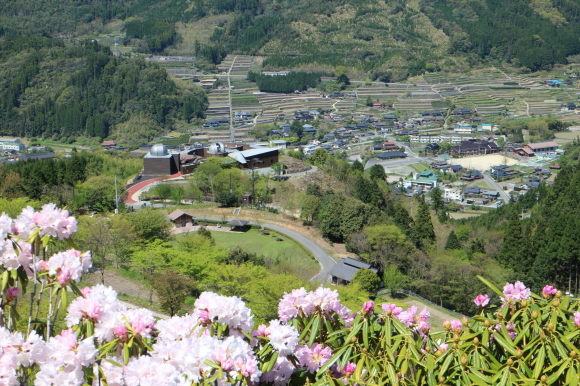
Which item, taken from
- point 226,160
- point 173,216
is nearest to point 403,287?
point 173,216

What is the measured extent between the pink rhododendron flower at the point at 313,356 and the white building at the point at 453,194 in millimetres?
40641

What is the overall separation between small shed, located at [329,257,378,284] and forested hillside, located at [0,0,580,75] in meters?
58.2

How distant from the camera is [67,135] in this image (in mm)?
58938

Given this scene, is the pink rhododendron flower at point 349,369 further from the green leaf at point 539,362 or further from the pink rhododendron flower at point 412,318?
the green leaf at point 539,362

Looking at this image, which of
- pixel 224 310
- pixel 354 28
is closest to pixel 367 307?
pixel 224 310

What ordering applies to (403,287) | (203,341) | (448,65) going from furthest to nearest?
1. (448,65)
2. (403,287)
3. (203,341)

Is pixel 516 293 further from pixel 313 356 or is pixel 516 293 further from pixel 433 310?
pixel 433 310

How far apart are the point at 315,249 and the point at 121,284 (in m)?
7.66

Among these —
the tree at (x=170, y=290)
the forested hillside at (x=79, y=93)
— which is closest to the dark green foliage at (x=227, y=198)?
the tree at (x=170, y=290)

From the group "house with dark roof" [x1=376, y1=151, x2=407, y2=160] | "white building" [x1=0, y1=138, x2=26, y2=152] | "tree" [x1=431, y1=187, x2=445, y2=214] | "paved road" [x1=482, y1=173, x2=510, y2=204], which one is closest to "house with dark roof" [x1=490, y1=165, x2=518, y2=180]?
"paved road" [x1=482, y1=173, x2=510, y2=204]

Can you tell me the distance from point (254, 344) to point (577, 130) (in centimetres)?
6335

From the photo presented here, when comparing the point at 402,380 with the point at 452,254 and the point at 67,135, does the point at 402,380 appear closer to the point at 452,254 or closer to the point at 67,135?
the point at 452,254

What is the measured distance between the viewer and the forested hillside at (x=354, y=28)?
263ft

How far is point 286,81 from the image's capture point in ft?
240
